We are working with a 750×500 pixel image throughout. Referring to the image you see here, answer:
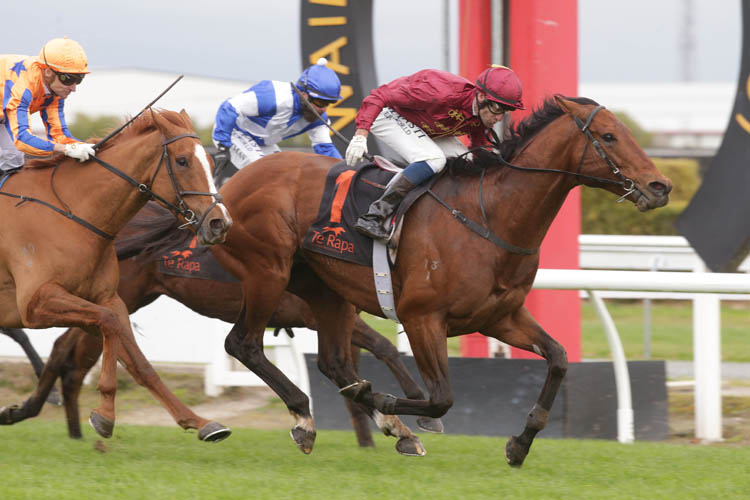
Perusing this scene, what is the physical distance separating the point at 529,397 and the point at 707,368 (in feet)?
3.12

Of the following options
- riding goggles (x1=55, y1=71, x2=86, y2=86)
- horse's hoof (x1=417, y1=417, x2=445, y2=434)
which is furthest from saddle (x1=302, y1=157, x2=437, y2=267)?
riding goggles (x1=55, y1=71, x2=86, y2=86)

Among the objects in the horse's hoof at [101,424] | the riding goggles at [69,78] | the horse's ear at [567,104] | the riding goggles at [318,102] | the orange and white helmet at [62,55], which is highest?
the orange and white helmet at [62,55]

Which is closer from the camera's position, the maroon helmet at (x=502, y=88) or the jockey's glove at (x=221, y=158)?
the maroon helmet at (x=502, y=88)

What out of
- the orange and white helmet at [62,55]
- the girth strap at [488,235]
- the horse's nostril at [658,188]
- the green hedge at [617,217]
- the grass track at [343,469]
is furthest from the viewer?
the green hedge at [617,217]

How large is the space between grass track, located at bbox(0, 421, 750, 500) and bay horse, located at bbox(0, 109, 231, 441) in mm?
318

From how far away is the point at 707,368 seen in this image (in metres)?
5.60

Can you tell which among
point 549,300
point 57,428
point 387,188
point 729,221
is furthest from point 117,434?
point 729,221

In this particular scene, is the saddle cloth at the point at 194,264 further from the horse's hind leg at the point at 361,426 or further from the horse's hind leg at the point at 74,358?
the horse's hind leg at the point at 361,426

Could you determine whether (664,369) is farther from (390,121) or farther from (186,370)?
(186,370)

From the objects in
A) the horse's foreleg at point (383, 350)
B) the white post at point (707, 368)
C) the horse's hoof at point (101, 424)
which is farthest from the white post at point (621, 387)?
the horse's hoof at point (101, 424)

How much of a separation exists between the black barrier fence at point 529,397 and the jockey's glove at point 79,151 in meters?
2.01

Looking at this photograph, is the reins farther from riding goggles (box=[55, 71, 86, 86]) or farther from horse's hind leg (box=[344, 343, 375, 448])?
horse's hind leg (box=[344, 343, 375, 448])

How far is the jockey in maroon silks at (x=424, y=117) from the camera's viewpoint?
454 centimetres

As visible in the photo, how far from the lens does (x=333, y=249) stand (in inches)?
189
